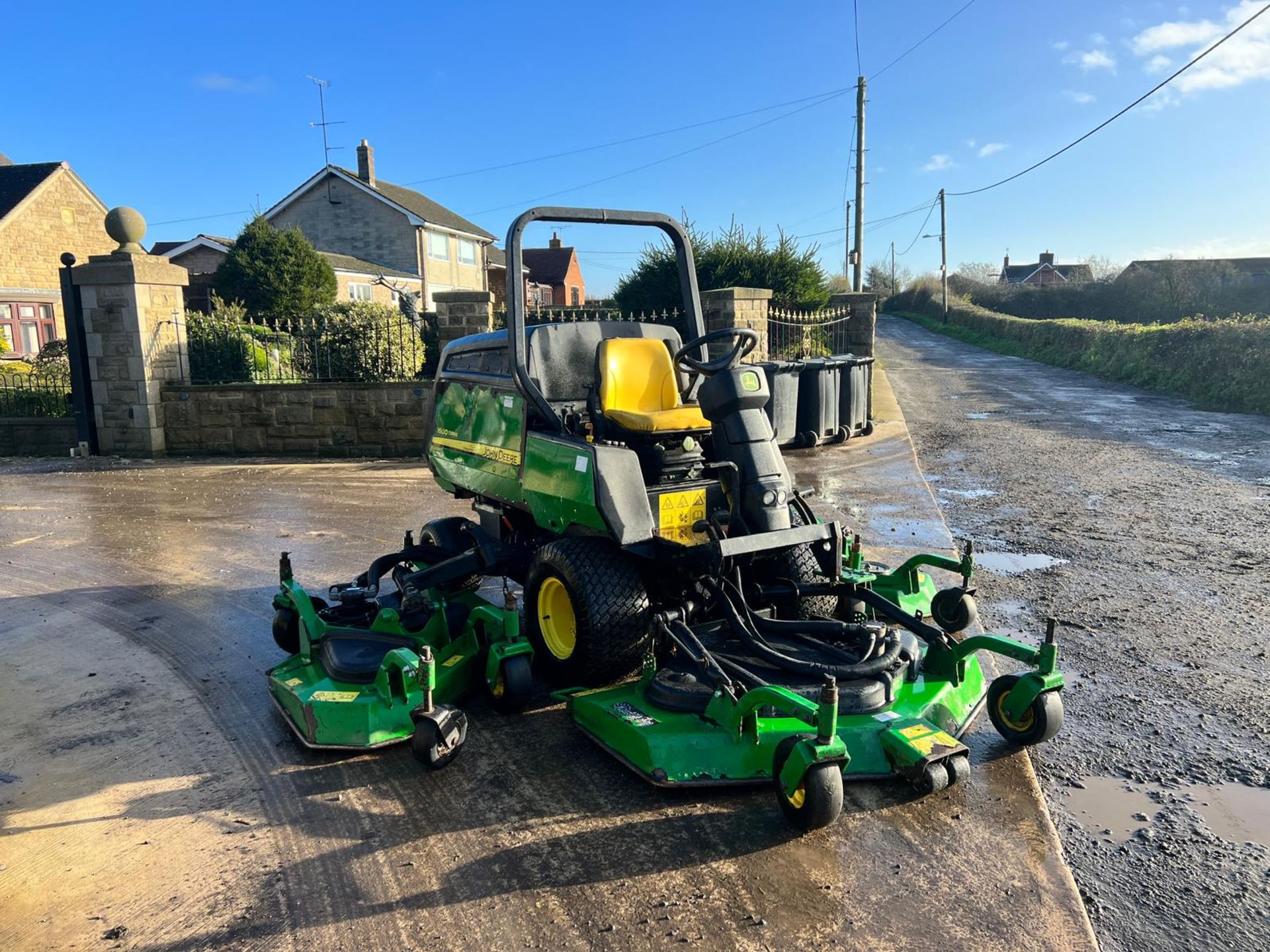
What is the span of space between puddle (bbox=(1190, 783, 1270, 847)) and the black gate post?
1342cm

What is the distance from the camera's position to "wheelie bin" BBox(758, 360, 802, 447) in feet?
37.8

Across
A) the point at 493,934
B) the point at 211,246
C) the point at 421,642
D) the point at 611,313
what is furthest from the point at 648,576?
the point at 211,246

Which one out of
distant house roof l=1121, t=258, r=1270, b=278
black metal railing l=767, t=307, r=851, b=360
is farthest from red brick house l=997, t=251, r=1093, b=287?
black metal railing l=767, t=307, r=851, b=360

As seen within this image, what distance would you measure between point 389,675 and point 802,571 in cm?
207

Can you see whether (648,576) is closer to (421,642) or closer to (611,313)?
(421,642)

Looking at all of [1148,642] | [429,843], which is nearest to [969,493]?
[1148,642]

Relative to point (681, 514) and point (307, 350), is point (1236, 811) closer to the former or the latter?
point (681, 514)

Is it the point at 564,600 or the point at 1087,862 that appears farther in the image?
the point at 564,600

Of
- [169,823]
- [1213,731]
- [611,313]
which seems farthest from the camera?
[611,313]

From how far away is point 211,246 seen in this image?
2933cm

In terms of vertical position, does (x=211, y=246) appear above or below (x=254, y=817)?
above

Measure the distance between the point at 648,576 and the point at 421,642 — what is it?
1.17 m

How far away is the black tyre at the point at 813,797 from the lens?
9.84ft

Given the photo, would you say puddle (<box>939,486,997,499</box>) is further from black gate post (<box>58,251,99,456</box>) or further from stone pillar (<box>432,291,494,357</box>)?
black gate post (<box>58,251,99,456</box>)
